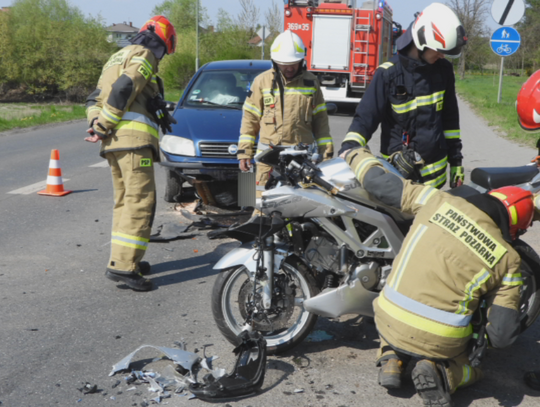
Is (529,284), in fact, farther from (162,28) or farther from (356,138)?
(162,28)

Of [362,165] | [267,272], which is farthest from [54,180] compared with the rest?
[362,165]

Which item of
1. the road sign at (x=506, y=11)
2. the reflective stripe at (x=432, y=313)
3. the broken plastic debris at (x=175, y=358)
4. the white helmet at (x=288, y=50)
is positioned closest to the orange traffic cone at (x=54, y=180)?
the white helmet at (x=288, y=50)

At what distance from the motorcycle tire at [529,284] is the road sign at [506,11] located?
35.6 feet

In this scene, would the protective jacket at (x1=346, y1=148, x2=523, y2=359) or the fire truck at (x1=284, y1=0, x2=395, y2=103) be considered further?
the fire truck at (x1=284, y1=0, x2=395, y2=103)

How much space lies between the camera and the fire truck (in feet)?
61.6

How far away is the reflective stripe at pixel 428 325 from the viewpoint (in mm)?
3051

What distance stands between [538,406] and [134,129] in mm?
3429

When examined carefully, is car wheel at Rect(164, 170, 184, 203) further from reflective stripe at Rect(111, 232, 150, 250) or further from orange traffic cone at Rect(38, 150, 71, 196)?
reflective stripe at Rect(111, 232, 150, 250)

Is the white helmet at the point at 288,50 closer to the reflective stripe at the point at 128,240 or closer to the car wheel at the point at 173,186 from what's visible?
the reflective stripe at the point at 128,240

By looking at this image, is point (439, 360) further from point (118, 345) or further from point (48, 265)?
point (48, 265)

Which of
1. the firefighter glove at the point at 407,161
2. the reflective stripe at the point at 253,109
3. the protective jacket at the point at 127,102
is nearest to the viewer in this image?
the firefighter glove at the point at 407,161

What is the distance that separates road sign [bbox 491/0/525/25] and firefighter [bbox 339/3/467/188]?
10.00m

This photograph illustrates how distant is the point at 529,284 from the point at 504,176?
0.71 meters

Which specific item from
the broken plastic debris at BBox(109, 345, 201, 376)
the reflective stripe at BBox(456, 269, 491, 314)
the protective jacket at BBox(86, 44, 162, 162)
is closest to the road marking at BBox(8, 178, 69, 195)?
the protective jacket at BBox(86, 44, 162, 162)
